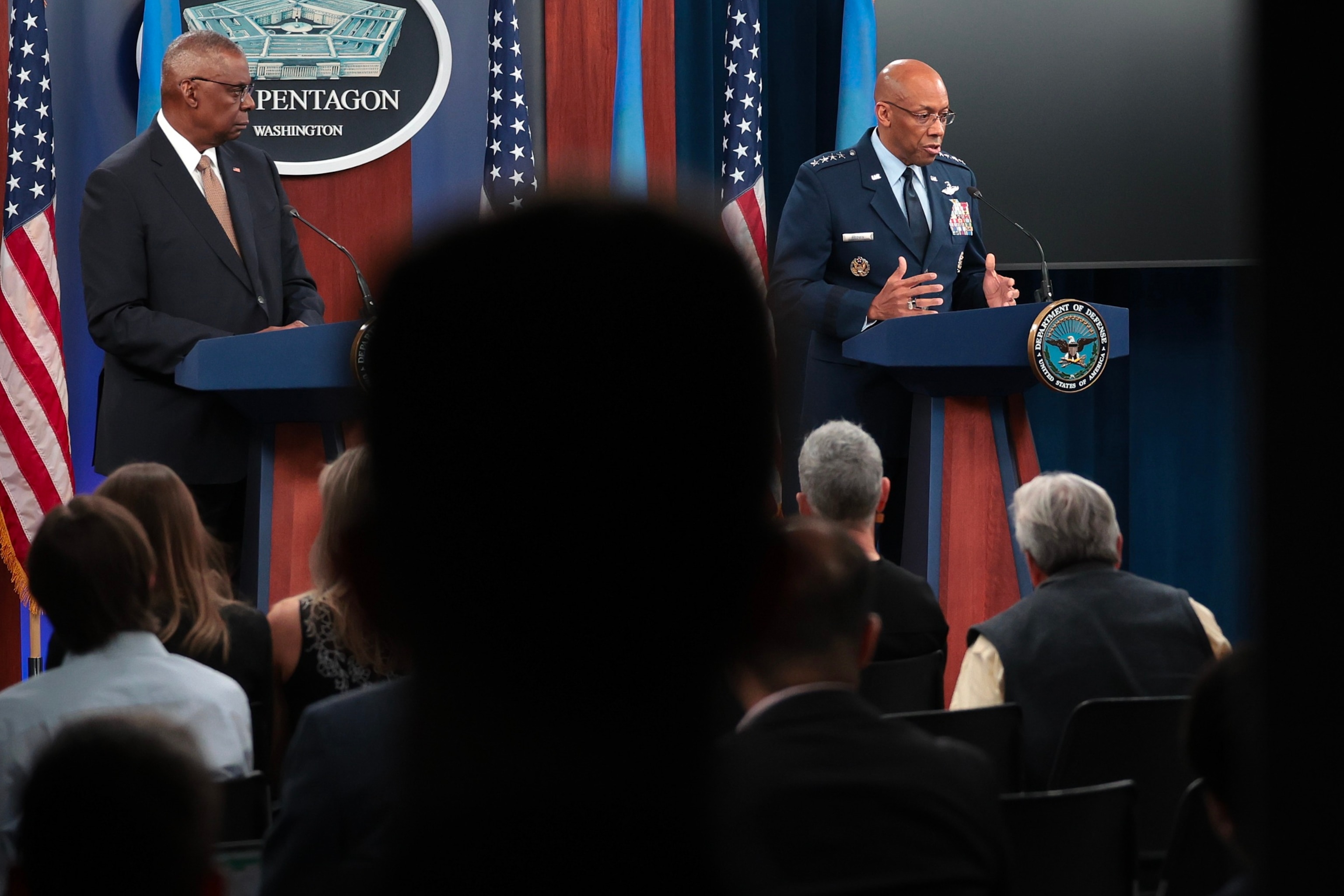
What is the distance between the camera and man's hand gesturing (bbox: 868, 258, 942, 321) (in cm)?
382

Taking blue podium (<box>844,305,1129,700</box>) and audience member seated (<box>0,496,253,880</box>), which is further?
blue podium (<box>844,305,1129,700</box>)

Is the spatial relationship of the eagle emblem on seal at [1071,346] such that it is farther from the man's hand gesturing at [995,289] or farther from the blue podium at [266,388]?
the blue podium at [266,388]

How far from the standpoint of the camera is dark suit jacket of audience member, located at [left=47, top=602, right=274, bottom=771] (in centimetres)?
228

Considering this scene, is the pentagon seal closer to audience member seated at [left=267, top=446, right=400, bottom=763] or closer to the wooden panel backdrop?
audience member seated at [left=267, top=446, right=400, bottom=763]

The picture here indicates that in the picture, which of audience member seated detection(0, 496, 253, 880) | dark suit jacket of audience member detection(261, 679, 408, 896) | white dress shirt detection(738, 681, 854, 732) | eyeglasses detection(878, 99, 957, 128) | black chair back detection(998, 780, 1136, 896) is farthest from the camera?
eyeglasses detection(878, 99, 957, 128)

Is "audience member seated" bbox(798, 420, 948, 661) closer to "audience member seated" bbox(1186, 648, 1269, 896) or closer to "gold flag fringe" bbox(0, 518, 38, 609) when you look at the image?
"audience member seated" bbox(1186, 648, 1269, 896)

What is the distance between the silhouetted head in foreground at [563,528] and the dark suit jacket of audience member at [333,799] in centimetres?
7

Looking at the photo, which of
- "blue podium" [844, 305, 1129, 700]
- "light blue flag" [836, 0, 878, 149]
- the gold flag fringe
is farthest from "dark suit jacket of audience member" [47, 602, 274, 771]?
"light blue flag" [836, 0, 878, 149]

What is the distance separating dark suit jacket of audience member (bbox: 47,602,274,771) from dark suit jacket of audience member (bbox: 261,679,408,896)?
153cm

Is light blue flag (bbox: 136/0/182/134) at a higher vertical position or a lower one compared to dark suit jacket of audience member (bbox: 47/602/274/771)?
higher

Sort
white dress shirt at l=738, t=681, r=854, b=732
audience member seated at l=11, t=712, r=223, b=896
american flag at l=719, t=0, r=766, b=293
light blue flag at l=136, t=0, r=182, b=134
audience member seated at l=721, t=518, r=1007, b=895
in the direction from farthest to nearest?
1. american flag at l=719, t=0, r=766, b=293
2. light blue flag at l=136, t=0, r=182, b=134
3. white dress shirt at l=738, t=681, r=854, b=732
4. audience member seated at l=721, t=518, r=1007, b=895
5. audience member seated at l=11, t=712, r=223, b=896

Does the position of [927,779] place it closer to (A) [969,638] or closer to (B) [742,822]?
(B) [742,822]

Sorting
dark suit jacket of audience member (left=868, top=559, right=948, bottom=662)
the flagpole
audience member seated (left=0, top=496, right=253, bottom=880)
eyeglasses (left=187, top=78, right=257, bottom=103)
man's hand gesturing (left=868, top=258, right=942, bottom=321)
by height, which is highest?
eyeglasses (left=187, top=78, right=257, bottom=103)

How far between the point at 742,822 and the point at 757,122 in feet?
17.2
